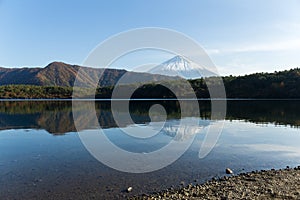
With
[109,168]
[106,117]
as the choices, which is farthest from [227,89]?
[109,168]

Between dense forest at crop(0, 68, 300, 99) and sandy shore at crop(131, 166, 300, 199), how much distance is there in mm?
91690

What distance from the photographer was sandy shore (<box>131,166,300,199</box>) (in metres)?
8.41

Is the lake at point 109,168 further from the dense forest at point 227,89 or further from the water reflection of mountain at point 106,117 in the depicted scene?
the dense forest at point 227,89

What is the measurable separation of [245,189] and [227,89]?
4320 inches

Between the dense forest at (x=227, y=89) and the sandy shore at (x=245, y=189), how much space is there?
91.7m

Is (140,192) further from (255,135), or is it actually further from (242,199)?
(255,135)

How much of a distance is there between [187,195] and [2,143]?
53.9ft

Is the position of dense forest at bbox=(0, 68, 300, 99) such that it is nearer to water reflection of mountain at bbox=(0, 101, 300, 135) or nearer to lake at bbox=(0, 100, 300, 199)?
water reflection of mountain at bbox=(0, 101, 300, 135)

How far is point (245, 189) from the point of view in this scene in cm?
904

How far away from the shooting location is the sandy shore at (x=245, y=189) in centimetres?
A: 841

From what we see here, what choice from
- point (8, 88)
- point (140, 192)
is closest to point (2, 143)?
point (140, 192)

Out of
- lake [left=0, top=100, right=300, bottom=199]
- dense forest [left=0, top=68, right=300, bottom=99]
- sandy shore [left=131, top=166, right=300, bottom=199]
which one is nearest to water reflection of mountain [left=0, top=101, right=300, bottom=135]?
lake [left=0, top=100, right=300, bottom=199]

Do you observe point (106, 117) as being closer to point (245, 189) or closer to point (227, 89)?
point (245, 189)

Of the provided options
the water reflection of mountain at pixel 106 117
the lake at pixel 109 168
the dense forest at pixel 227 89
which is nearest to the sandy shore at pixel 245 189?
the lake at pixel 109 168
